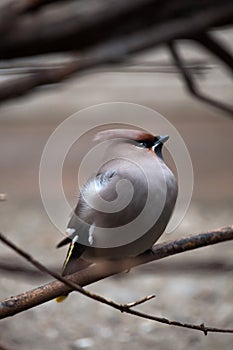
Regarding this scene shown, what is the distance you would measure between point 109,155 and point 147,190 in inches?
3.3

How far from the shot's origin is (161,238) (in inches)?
129

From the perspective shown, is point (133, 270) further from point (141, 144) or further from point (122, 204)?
point (141, 144)

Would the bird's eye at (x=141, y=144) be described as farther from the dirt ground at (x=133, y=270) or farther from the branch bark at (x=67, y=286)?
the branch bark at (x=67, y=286)

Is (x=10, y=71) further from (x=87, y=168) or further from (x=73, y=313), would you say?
(x=73, y=313)

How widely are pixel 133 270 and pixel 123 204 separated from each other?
9 centimetres

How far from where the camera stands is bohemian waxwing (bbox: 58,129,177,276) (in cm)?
109

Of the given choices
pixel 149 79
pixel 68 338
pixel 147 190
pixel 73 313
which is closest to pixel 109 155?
pixel 147 190

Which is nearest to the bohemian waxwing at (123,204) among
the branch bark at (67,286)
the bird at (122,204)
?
the bird at (122,204)

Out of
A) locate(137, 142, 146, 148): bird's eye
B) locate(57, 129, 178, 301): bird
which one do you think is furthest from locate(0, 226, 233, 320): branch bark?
locate(137, 142, 146, 148): bird's eye

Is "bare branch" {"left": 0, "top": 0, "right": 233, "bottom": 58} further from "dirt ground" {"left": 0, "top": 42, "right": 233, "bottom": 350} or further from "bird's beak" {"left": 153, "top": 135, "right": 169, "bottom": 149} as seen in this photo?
"bird's beak" {"left": 153, "top": 135, "right": 169, "bottom": 149}

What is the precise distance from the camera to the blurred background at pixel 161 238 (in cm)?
261

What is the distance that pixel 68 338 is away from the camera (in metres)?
2.68

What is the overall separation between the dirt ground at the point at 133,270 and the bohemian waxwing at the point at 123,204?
0.07 metres

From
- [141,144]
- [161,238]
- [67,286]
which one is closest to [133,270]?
[141,144]
